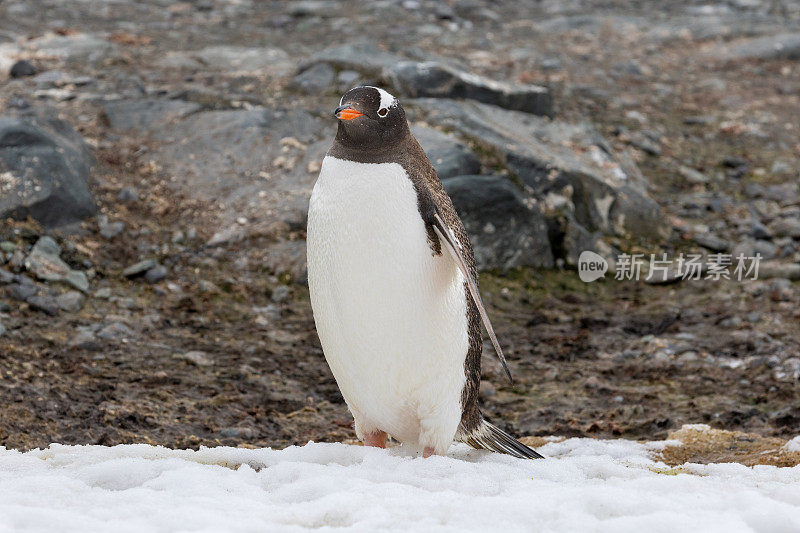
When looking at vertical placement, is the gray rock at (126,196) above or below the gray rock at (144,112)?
below

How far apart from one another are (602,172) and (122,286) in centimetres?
431

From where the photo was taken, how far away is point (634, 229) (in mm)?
7758

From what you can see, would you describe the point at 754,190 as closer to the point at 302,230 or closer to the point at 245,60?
the point at 302,230

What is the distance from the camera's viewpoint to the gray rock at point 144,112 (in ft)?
25.4

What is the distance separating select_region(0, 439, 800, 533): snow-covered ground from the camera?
2650 mm

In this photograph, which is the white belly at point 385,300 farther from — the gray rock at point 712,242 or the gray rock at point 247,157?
the gray rock at point 712,242

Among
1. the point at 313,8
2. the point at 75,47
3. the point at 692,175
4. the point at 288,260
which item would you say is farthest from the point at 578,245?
the point at 313,8

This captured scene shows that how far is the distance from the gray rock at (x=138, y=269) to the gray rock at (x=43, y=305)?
2.31 ft

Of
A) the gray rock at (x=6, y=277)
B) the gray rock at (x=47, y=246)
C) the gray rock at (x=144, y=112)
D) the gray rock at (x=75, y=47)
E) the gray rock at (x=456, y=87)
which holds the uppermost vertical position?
the gray rock at (x=75, y=47)

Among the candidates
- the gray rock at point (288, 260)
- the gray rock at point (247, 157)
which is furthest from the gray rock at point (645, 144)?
the gray rock at point (288, 260)

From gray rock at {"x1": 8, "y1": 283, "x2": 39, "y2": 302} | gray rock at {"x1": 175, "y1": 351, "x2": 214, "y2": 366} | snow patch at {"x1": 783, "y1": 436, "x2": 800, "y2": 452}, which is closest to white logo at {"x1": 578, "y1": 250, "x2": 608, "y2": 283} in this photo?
snow patch at {"x1": 783, "y1": 436, "x2": 800, "y2": 452}

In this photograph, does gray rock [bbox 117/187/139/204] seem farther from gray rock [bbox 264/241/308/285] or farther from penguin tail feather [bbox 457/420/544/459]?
penguin tail feather [bbox 457/420/544/459]

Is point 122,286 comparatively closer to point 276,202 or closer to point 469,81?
point 276,202

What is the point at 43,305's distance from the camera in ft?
18.1
